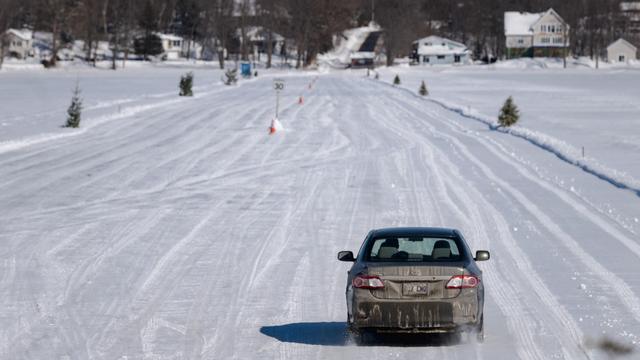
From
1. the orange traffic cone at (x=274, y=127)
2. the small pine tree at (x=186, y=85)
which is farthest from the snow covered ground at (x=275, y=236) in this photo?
the small pine tree at (x=186, y=85)

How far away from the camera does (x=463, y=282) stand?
9.65m

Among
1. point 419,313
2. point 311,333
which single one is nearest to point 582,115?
point 311,333

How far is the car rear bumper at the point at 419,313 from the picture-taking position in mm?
9602

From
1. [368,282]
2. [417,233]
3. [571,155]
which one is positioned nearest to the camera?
[368,282]

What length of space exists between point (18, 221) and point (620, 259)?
33.3 feet

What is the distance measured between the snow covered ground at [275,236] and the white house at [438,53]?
158m

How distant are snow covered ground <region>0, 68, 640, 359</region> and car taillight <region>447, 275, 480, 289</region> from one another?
0.76m

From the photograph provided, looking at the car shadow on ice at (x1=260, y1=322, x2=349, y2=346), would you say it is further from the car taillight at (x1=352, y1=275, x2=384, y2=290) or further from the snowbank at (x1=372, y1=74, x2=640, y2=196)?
the snowbank at (x1=372, y1=74, x2=640, y2=196)

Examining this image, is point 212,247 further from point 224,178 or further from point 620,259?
point 224,178

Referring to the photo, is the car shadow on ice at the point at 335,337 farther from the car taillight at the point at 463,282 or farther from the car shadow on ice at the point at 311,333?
the car taillight at the point at 463,282

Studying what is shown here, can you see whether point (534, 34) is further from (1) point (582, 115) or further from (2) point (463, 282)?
(2) point (463, 282)

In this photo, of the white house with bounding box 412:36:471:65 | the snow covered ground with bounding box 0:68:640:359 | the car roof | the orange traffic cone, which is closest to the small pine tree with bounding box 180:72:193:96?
Result: the snow covered ground with bounding box 0:68:640:359

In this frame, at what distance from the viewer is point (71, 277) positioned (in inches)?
559

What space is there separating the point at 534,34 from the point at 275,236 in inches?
7199
